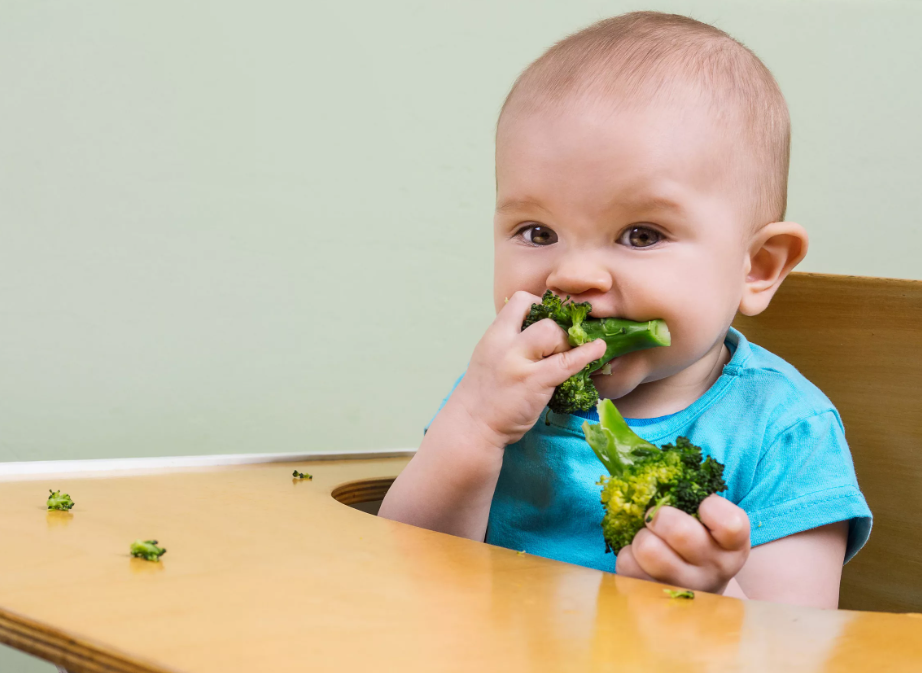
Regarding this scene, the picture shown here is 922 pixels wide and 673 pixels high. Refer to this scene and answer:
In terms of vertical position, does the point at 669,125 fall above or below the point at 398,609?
above

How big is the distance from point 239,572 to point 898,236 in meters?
2.26

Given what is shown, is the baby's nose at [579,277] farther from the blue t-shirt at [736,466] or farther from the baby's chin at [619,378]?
the blue t-shirt at [736,466]

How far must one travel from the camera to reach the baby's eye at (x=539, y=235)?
0.94 m

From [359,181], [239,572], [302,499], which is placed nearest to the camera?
[239,572]

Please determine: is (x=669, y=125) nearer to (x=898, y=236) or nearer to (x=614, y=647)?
(x=614, y=647)

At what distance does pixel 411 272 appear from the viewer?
7.49 ft

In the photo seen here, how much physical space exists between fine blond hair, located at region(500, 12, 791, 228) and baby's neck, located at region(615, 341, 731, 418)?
0.18m

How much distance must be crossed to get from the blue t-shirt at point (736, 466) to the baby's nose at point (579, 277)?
20 centimetres

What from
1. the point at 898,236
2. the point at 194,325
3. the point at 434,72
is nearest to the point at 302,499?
the point at 194,325

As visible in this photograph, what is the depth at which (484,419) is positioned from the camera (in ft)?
2.92

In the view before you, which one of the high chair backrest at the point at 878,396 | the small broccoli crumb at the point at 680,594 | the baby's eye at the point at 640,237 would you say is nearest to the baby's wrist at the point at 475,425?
the baby's eye at the point at 640,237

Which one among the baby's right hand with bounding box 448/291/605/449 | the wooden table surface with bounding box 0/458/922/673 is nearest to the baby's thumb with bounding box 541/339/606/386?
the baby's right hand with bounding box 448/291/605/449

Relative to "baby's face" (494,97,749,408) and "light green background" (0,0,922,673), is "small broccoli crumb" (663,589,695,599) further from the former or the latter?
"light green background" (0,0,922,673)

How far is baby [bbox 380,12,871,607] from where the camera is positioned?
876mm
